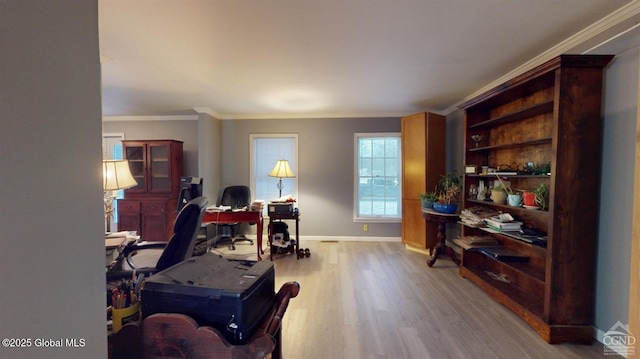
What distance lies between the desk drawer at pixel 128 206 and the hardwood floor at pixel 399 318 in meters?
2.73

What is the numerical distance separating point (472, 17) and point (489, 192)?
1.92m

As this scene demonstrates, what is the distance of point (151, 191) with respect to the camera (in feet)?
14.1

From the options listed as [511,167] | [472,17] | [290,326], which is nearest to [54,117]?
[290,326]

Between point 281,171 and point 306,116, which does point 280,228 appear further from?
point 306,116

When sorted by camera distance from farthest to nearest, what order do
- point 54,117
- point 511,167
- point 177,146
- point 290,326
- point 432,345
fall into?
point 177,146, point 511,167, point 290,326, point 432,345, point 54,117

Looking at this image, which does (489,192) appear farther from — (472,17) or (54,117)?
(54,117)

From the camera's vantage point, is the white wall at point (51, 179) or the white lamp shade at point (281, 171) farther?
the white lamp shade at point (281, 171)

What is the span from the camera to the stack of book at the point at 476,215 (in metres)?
2.75

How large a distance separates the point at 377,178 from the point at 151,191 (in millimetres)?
3886

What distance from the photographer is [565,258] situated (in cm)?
190

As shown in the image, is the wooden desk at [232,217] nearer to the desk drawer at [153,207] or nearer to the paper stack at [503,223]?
the desk drawer at [153,207]

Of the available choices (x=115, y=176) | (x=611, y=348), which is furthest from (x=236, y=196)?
(x=611, y=348)

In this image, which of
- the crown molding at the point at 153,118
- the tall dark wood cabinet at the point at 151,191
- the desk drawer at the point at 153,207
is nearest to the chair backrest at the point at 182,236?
the tall dark wood cabinet at the point at 151,191

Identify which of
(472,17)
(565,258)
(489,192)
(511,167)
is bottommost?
(565,258)
